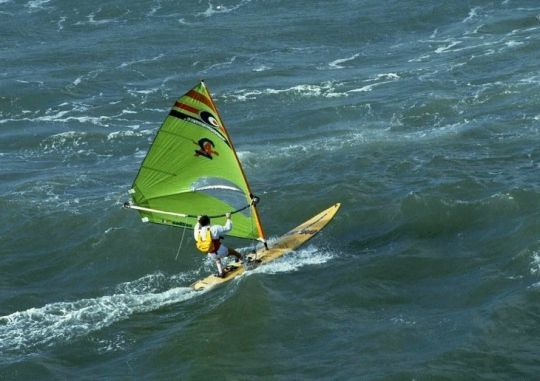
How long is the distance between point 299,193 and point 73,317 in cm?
1181

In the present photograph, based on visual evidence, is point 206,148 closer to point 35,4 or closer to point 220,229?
point 220,229

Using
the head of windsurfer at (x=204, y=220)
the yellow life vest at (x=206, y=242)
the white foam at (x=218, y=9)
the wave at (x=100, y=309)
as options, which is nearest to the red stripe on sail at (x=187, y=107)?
the head of windsurfer at (x=204, y=220)

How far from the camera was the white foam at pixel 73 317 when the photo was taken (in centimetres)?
2819

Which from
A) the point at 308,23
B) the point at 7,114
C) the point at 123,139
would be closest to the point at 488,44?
the point at 308,23

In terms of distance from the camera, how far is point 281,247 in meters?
32.0

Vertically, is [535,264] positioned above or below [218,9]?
below

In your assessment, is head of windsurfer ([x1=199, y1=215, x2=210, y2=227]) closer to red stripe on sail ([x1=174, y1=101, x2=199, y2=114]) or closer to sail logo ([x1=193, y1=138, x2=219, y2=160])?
sail logo ([x1=193, y1=138, x2=219, y2=160])

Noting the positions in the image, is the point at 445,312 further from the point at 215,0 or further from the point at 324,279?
the point at 215,0

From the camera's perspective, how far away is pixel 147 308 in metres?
29.5

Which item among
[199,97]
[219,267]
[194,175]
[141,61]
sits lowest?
[219,267]

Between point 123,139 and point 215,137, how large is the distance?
1909cm

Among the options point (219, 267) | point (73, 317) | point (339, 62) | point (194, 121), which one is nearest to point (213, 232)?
point (219, 267)

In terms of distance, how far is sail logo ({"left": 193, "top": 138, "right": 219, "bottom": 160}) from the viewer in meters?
29.5

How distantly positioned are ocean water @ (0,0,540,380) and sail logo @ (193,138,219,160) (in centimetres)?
411
